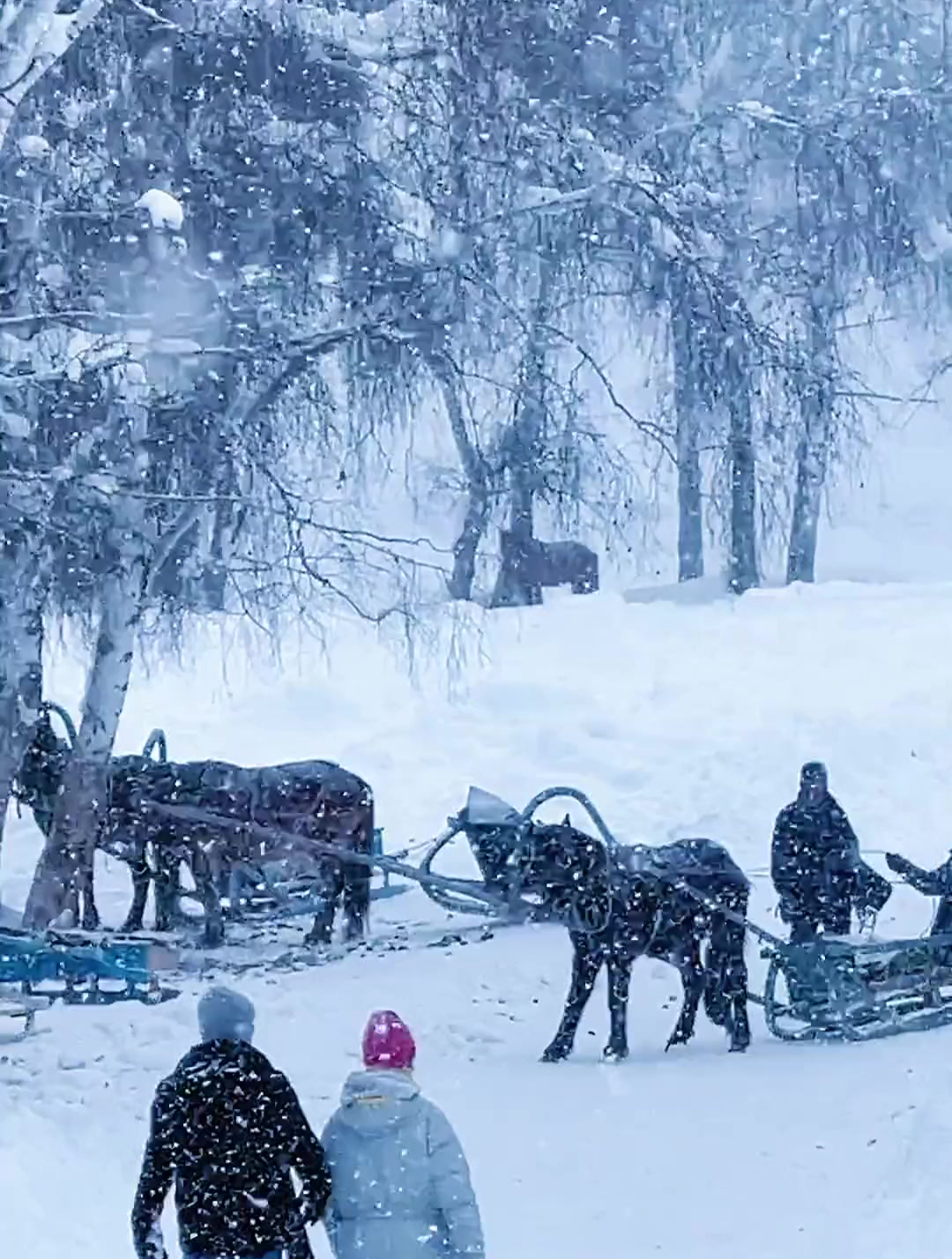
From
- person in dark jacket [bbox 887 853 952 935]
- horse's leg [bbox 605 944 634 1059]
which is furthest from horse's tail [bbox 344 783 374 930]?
person in dark jacket [bbox 887 853 952 935]

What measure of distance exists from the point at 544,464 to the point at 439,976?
12.9 feet

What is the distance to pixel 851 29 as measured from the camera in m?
13.3

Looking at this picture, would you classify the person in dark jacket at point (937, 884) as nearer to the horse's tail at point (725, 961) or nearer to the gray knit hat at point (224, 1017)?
the horse's tail at point (725, 961)

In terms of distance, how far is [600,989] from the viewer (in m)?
14.0

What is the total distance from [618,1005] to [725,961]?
0.81 m

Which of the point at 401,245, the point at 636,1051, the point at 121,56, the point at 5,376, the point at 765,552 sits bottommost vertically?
the point at 636,1051

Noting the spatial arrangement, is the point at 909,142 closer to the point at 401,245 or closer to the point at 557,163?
the point at 557,163

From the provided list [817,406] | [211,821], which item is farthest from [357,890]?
[817,406]

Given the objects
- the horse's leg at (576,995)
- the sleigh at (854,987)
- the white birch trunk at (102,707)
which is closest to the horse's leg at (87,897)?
the white birch trunk at (102,707)

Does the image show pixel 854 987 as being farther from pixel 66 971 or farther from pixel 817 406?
pixel 66 971

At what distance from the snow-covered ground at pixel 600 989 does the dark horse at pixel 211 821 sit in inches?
34.0

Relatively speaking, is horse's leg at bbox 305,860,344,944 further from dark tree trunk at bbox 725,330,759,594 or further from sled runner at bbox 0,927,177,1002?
dark tree trunk at bbox 725,330,759,594

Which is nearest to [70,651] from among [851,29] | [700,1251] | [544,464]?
[544,464]

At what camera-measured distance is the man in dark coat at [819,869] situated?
13516mm
